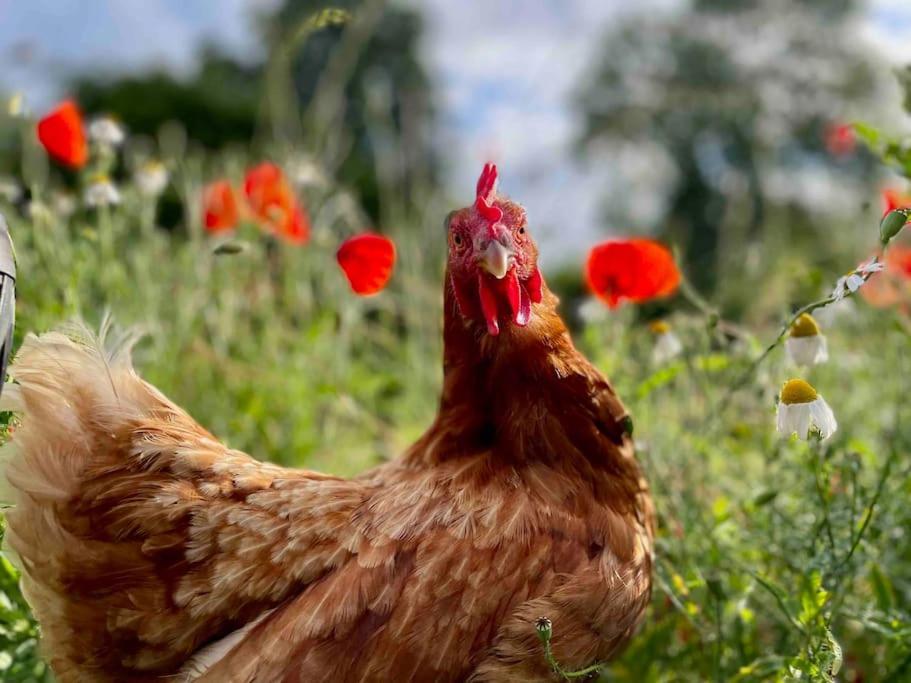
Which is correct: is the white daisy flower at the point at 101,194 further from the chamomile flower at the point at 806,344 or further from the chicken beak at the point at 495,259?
the chamomile flower at the point at 806,344

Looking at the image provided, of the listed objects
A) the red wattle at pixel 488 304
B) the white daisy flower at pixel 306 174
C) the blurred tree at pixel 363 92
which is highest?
the blurred tree at pixel 363 92

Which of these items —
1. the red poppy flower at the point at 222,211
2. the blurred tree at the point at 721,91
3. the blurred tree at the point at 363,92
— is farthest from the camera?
the blurred tree at the point at 721,91

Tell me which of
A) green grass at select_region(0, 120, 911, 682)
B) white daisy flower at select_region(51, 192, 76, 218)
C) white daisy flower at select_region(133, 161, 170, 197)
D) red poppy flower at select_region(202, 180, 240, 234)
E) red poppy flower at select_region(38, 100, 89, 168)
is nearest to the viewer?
green grass at select_region(0, 120, 911, 682)

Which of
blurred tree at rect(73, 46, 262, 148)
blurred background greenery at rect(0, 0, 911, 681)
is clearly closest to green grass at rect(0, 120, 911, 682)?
blurred background greenery at rect(0, 0, 911, 681)

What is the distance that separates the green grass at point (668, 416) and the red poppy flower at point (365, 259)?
473 mm

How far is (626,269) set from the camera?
2.43m

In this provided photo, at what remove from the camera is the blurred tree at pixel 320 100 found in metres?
4.73

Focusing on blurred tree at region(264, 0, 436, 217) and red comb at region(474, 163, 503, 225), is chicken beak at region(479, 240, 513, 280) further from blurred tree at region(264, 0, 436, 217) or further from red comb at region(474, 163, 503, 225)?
blurred tree at region(264, 0, 436, 217)

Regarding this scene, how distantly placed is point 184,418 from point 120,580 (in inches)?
15.5

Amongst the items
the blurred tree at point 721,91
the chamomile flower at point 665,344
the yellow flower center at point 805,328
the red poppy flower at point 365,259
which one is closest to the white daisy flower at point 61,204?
the red poppy flower at point 365,259

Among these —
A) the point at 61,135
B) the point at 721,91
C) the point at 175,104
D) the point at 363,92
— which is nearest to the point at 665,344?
the point at 61,135

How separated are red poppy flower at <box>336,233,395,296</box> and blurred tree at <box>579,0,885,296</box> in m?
15.2

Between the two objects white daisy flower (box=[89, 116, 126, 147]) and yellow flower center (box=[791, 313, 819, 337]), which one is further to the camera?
white daisy flower (box=[89, 116, 126, 147])

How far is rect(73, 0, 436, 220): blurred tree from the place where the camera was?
15.5 ft
